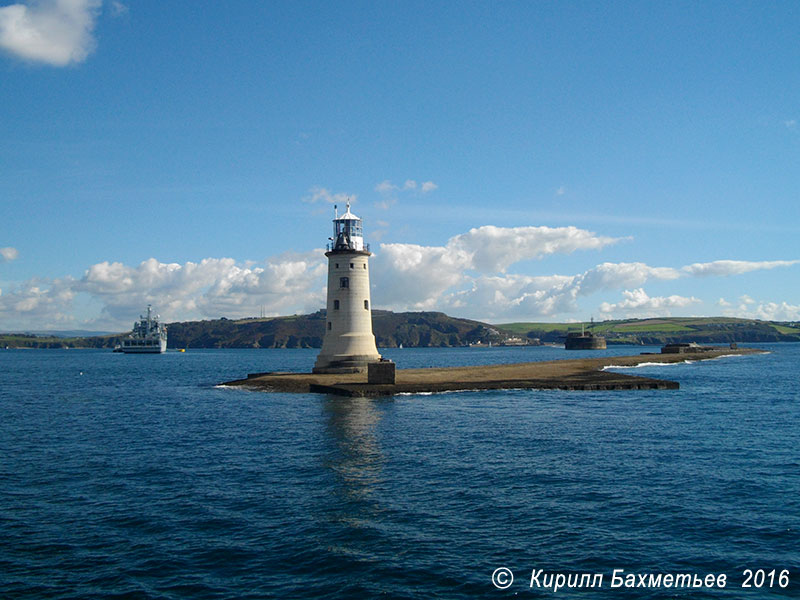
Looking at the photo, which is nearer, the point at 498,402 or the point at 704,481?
the point at 704,481

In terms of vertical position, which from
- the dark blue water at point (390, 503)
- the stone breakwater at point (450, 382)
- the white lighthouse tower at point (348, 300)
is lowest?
the dark blue water at point (390, 503)

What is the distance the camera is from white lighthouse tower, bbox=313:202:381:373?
202ft

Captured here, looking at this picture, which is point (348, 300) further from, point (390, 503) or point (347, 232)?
point (390, 503)

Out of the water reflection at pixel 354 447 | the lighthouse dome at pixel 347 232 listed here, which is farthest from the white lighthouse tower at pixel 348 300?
the water reflection at pixel 354 447

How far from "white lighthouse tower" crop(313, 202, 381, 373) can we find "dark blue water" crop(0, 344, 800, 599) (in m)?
20.6

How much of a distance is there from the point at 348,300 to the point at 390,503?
40832mm

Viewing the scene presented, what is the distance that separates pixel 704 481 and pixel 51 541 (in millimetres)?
22022

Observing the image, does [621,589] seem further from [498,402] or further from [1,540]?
[498,402]

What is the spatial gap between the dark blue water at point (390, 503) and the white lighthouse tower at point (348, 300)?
67.6 feet

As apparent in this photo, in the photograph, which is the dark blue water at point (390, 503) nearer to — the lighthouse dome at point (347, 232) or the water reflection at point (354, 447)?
the water reflection at point (354, 447)

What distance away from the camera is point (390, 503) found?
847 inches

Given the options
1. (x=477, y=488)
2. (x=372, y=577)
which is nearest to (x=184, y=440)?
(x=477, y=488)

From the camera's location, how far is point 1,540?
728 inches

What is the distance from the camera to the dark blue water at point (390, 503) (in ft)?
52.0
